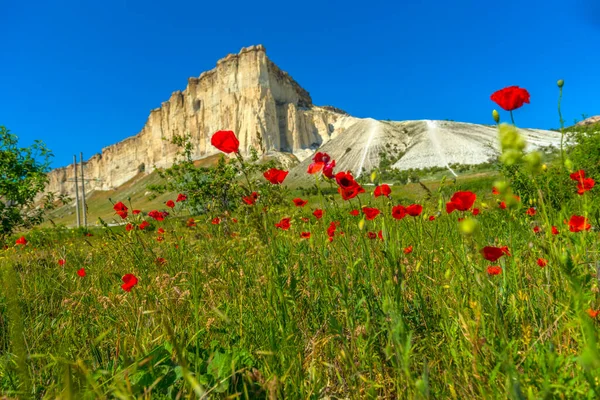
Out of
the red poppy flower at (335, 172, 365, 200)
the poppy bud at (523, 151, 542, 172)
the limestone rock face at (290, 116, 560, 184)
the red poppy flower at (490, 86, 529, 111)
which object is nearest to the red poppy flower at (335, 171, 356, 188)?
the red poppy flower at (335, 172, 365, 200)

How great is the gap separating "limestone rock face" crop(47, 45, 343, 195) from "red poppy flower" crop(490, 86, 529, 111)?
286 feet

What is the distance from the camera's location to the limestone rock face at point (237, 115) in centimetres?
9288

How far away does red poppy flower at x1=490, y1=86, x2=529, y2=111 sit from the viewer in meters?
1.25

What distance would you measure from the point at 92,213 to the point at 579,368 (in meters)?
110

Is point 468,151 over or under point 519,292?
over

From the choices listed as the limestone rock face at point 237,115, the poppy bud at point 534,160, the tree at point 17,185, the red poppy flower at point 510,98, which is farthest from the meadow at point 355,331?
the limestone rock face at point 237,115

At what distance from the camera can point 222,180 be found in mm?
8727

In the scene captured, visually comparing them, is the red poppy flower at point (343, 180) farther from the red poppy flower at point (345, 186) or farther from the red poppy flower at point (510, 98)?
the red poppy flower at point (510, 98)

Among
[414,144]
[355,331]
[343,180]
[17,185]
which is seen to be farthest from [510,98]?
[414,144]

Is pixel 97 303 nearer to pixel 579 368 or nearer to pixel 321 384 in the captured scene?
pixel 321 384

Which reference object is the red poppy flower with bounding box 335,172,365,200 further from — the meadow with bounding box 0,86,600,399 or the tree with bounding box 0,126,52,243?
the tree with bounding box 0,126,52,243

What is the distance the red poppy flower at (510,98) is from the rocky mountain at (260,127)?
67.3 metres

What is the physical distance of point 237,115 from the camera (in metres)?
93.6

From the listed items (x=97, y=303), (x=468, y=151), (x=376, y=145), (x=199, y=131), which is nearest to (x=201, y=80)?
(x=199, y=131)
